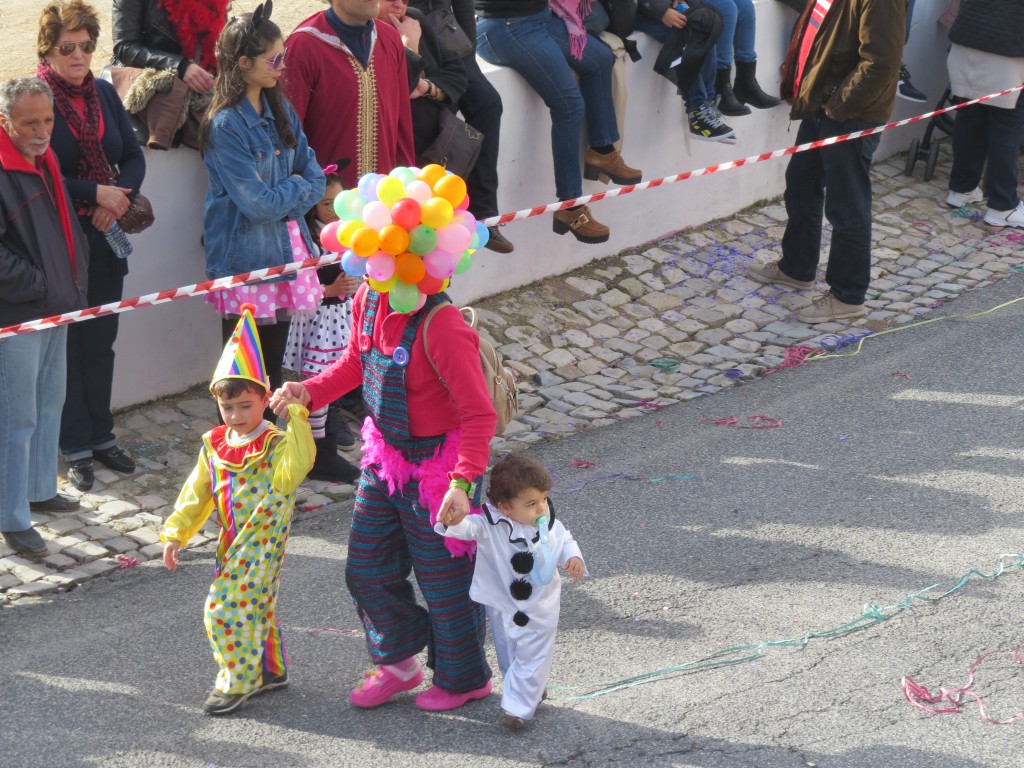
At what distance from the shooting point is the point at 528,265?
8672 mm

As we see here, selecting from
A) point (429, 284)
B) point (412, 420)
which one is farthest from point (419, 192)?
point (412, 420)

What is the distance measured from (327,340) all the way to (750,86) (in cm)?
441

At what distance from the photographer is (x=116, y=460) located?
253 inches

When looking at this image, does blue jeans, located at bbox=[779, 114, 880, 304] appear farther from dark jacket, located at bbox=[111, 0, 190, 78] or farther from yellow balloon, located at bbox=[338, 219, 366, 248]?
yellow balloon, located at bbox=[338, 219, 366, 248]

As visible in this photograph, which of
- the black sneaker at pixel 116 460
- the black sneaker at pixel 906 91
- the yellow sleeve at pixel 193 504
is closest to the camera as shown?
the yellow sleeve at pixel 193 504

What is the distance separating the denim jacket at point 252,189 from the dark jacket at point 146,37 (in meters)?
0.74

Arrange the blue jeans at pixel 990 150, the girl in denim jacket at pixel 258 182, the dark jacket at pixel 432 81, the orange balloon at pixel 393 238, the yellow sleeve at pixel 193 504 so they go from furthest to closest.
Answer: the blue jeans at pixel 990 150
the dark jacket at pixel 432 81
the girl in denim jacket at pixel 258 182
the yellow sleeve at pixel 193 504
the orange balloon at pixel 393 238

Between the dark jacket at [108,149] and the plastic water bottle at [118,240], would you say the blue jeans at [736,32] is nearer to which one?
the dark jacket at [108,149]

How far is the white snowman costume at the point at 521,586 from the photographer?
4.40 m

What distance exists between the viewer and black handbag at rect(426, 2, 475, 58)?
24.2 ft

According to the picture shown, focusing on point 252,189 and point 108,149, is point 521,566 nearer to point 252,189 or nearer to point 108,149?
point 252,189

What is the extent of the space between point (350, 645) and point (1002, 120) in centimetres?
705

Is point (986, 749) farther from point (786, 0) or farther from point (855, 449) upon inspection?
point (786, 0)

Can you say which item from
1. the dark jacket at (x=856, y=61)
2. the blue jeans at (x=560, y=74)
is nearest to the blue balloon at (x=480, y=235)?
the blue jeans at (x=560, y=74)
